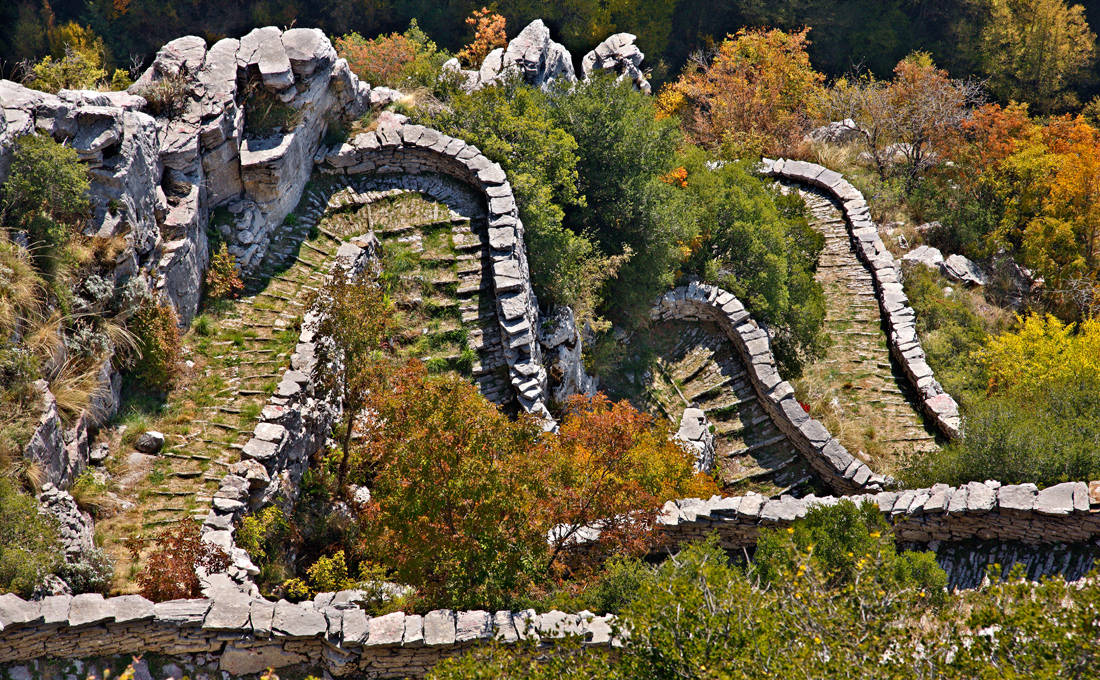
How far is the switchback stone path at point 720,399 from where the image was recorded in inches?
942

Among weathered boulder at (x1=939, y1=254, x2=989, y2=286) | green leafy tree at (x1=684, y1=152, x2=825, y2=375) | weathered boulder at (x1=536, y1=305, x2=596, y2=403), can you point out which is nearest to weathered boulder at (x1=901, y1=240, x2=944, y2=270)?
weathered boulder at (x1=939, y1=254, x2=989, y2=286)

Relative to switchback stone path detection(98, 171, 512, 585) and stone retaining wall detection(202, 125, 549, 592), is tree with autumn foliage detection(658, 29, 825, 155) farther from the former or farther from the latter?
switchback stone path detection(98, 171, 512, 585)

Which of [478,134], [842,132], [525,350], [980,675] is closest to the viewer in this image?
[980,675]

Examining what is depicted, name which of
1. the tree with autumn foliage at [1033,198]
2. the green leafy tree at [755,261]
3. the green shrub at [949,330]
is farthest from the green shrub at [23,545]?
the tree with autumn foliage at [1033,198]

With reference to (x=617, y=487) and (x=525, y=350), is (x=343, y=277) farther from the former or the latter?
(x=617, y=487)

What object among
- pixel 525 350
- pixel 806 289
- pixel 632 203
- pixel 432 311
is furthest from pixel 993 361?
pixel 432 311

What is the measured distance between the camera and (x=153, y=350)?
17.3 metres

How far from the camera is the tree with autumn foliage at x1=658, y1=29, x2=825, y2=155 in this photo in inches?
1331

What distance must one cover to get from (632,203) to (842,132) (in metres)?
14.6

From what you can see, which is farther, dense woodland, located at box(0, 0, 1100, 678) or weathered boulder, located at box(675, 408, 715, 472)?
weathered boulder, located at box(675, 408, 715, 472)

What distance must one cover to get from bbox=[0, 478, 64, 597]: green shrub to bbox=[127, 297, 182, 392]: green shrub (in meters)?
3.86

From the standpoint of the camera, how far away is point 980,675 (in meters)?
11.3

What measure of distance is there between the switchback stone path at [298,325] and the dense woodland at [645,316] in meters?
0.38

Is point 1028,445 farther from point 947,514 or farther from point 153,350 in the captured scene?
point 153,350
